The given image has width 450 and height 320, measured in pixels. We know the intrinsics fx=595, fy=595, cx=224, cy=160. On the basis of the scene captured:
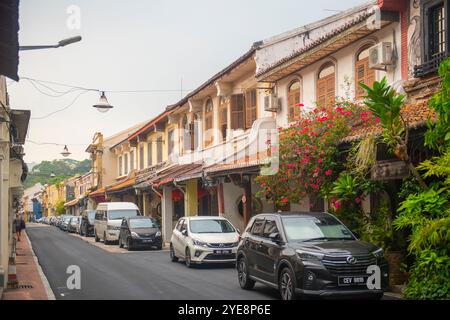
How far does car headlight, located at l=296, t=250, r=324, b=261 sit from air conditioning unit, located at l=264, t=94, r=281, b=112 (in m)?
12.3

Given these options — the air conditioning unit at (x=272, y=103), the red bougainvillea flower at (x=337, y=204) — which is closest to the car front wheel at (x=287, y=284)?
the red bougainvillea flower at (x=337, y=204)

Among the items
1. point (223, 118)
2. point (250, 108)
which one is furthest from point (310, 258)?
point (223, 118)

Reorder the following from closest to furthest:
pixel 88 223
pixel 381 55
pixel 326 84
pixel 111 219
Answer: pixel 381 55 < pixel 326 84 < pixel 111 219 < pixel 88 223

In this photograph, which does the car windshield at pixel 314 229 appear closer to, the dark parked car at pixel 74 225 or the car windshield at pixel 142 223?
the car windshield at pixel 142 223

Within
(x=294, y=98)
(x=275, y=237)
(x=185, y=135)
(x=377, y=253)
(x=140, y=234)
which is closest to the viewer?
(x=377, y=253)

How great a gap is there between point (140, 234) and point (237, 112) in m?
7.08

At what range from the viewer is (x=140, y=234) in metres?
27.1

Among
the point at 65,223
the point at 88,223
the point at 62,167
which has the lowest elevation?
the point at 65,223

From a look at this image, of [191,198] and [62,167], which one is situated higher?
[62,167]

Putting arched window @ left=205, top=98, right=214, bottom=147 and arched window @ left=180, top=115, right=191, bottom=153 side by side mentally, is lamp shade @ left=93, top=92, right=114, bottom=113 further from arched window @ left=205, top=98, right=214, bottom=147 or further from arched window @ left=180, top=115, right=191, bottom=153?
arched window @ left=180, top=115, right=191, bottom=153

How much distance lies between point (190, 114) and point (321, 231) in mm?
21793

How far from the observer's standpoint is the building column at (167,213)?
107ft

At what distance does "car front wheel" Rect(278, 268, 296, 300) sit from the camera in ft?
35.9

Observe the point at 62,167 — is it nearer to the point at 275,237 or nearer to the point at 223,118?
the point at 223,118
